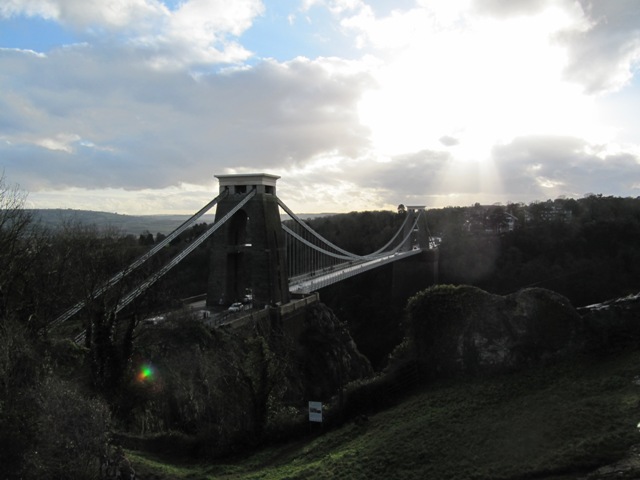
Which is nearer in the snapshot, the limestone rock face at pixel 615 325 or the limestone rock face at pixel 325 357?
the limestone rock face at pixel 615 325

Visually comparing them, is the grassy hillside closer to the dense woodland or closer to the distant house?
the dense woodland

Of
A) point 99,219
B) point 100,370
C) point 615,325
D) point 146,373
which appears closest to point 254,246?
point 146,373

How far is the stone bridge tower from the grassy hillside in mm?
12802

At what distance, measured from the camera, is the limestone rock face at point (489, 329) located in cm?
861

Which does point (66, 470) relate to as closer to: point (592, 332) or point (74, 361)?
point (74, 361)

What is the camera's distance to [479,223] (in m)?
58.6

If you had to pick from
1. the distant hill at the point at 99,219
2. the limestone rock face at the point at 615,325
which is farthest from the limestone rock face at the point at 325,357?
the limestone rock face at the point at 615,325

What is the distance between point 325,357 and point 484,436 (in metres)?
15.6

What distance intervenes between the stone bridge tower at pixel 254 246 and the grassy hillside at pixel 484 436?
1280cm

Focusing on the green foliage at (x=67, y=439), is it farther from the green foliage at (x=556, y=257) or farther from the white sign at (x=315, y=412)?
the green foliage at (x=556, y=257)

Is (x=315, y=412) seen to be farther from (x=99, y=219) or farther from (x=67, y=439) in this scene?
(x=99, y=219)

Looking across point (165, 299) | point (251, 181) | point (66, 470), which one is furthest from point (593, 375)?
point (251, 181)

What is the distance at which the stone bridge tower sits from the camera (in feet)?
68.7

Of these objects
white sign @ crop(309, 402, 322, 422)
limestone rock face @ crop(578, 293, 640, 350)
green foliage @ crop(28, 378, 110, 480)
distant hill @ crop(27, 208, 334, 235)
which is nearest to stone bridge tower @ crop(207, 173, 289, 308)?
distant hill @ crop(27, 208, 334, 235)
